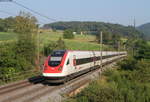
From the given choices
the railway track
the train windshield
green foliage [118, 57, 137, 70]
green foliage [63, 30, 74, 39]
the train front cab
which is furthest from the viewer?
green foliage [63, 30, 74, 39]

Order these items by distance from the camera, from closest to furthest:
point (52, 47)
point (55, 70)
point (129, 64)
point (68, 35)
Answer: point (55, 70) → point (129, 64) → point (52, 47) → point (68, 35)

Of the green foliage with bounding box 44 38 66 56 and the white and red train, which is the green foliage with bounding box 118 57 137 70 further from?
the green foliage with bounding box 44 38 66 56

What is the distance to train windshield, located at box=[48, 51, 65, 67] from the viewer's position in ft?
78.0

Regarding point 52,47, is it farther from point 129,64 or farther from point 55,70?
point 55,70

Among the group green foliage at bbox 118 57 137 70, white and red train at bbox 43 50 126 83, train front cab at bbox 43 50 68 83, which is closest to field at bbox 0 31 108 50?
green foliage at bbox 118 57 137 70

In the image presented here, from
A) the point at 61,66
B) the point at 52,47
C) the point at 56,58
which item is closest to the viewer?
the point at 61,66

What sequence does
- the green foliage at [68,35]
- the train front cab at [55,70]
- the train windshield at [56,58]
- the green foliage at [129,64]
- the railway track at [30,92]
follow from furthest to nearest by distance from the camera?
the green foliage at [68,35] < the green foliage at [129,64] < the train windshield at [56,58] < the train front cab at [55,70] < the railway track at [30,92]

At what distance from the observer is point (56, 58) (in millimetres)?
24172

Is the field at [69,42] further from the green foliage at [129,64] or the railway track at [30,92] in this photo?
the railway track at [30,92]

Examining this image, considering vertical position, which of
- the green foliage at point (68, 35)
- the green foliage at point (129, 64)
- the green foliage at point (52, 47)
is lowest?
the green foliage at point (129, 64)

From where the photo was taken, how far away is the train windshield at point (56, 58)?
23.8 m

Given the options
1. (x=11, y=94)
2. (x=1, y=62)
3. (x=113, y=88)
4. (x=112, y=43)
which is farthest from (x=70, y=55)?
(x=112, y=43)

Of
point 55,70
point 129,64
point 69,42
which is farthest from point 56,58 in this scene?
point 69,42

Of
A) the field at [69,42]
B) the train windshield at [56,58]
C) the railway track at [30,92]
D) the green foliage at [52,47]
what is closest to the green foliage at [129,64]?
the railway track at [30,92]
